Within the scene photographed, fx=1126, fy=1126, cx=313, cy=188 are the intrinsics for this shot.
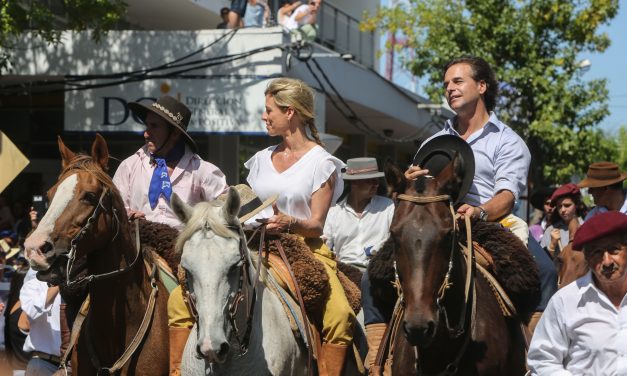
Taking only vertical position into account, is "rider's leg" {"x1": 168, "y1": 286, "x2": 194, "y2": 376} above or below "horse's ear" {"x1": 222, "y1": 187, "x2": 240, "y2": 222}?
below

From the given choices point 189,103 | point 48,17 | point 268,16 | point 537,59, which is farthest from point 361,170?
point 537,59

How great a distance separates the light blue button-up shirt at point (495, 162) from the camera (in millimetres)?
7387

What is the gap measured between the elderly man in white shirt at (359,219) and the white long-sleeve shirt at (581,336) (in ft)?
14.8

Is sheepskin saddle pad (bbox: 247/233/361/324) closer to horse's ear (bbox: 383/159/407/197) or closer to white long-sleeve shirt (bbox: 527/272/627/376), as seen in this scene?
horse's ear (bbox: 383/159/407/197)

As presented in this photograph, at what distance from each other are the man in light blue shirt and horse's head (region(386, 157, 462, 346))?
2.28 ft

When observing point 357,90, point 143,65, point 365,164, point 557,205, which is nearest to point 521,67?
point 357,90

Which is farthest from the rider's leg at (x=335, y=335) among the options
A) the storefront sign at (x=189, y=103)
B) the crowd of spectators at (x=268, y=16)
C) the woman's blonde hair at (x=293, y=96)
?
the crowd of spectators at (x=268, y=16)

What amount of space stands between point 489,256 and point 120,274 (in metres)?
2.44

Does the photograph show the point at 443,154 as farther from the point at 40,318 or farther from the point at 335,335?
the point at 40,318

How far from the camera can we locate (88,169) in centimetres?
746

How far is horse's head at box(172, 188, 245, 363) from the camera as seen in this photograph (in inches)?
228

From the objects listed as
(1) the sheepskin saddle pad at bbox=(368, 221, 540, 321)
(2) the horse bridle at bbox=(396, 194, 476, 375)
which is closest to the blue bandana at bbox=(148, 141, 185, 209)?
(1) the sheepskin saddle pad at bbox=(368, 221, 540, 321)

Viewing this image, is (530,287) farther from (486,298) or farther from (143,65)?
(143,65)

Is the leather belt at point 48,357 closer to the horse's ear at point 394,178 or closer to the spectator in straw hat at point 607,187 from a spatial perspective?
the horse's ear at point 394,178
